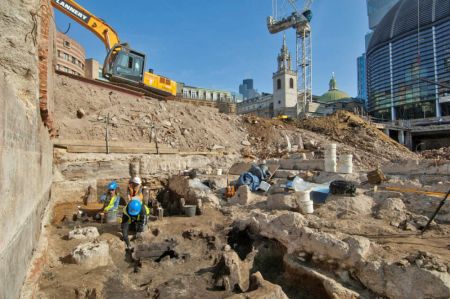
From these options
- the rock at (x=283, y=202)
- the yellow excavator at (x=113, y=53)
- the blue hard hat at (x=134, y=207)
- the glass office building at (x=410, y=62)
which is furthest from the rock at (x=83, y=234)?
the glass office building at (x=410, y=62)

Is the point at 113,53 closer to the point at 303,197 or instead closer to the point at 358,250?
the point at 303,197

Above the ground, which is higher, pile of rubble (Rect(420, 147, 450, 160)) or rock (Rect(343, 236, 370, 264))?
pile of rubble (Rect(420, 147, 450, 160))

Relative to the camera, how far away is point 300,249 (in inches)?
181

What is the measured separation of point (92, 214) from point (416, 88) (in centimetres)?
5994

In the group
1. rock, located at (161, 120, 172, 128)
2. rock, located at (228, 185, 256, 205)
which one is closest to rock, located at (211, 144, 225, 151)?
rock, located at (161, 120, 172, 128)

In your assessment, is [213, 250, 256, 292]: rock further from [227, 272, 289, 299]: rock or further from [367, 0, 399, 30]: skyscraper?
[367, 0, 399, 30]: skyscraper

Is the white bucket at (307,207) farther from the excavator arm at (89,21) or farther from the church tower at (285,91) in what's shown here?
the church tower at (285,91)

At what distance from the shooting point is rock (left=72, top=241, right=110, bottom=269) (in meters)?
4.75

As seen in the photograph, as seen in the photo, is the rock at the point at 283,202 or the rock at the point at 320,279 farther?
the rock at the point at 283,202

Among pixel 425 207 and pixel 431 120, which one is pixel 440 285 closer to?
pixel 425 207

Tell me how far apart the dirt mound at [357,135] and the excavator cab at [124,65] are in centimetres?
1728

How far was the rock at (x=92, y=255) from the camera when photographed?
4.75 m

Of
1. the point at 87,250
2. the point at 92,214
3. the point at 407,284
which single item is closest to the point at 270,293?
Result: the point at 407,284

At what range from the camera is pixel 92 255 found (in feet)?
15.9
